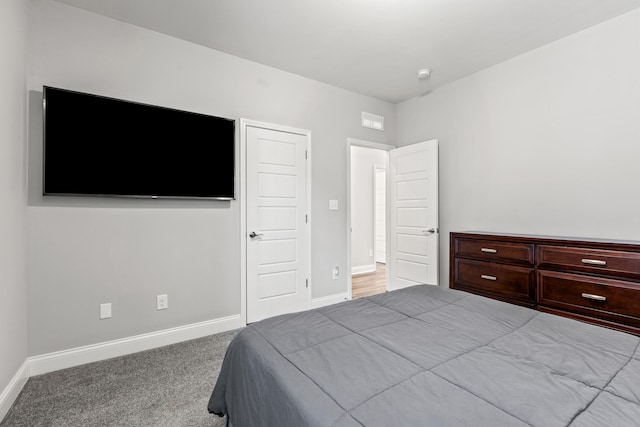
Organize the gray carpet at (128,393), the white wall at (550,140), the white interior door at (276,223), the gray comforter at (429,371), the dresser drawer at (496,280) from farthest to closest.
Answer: the white interior door at (276,223) < the dresser drawer at (496,280) < the white wall at (550,140) < the gray carpet at (128,393) < the gray comforter at (429,371)

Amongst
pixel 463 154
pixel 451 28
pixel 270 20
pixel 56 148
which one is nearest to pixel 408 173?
pixel 463 154

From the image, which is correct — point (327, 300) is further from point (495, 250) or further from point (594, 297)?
point (594, 297)

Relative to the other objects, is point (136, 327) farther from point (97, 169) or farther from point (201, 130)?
point (201, 130)

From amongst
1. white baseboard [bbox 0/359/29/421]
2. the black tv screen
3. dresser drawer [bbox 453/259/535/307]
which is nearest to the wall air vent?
the black tv screen

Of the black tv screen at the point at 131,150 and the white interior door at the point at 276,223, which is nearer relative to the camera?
the black tv screen at the point at 131,150

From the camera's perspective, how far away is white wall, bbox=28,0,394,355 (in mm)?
2240

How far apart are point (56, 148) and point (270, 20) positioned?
1.95 metres

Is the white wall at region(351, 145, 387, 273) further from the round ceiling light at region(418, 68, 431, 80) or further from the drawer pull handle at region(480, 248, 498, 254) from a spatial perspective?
the drawer pull handle at region(480, 248, 498, 254)

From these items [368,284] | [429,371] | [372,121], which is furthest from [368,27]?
[368,284]

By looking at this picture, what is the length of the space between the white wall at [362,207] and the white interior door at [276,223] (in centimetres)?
247

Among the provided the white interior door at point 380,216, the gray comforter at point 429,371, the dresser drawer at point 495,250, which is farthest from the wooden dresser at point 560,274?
the white interior door at point 380,216

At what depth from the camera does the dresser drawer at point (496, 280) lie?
8.42ft

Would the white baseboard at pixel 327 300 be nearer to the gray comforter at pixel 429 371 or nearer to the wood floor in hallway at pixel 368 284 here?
the wood floor in hallway at pixel 368 284

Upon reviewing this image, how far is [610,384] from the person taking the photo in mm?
927
